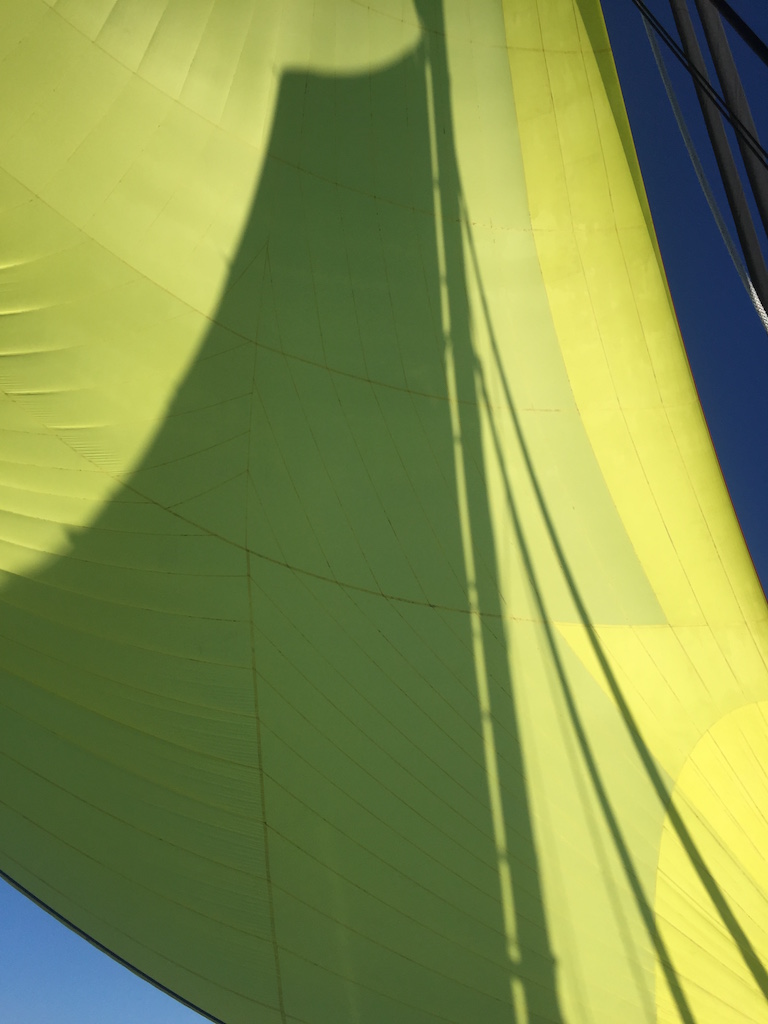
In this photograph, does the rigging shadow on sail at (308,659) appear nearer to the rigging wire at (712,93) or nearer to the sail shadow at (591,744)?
the sail shadow at (591,744)

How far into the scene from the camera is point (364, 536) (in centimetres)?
457

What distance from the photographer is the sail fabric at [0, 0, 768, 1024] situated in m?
3.89

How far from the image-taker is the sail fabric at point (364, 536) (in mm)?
3891

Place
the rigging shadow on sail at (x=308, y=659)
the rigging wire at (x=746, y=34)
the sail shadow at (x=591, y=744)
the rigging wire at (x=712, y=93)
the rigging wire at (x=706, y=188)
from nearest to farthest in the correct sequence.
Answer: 1. the rigging wire at (x=746, y=34)
2. the rigging wire at (x=712, y=93)
3. the rigging shadow on sail at (x=308, y=659)
4. the sail shadow at (x=591, y=744)
5. the rigging wire at (x=706, y=188)

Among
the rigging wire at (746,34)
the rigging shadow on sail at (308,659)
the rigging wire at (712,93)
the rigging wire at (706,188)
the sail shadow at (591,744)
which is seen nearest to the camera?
the rigging wire at (746,34)

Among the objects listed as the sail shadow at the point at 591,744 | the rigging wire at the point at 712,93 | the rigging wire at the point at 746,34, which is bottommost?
the sail shadow at the point at 591,744

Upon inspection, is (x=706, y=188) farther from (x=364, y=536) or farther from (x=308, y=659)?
(x=308, y=659)

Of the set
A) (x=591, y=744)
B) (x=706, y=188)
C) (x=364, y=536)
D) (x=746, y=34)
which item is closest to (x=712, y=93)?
(x=706, y=188)

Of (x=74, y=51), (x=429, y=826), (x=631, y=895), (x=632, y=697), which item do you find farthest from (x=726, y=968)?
(x=74, y=51)

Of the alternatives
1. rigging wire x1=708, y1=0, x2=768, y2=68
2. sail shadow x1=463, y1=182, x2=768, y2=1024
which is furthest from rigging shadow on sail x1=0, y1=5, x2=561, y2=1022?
rigging wire x1=708, y1=0, x2=768, y2=68

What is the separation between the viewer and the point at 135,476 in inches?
165

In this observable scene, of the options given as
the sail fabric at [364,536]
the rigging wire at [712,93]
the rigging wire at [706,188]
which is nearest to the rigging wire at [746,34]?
the rigging wire at [712,93]

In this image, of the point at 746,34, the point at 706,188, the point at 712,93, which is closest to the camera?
the point at 746,34

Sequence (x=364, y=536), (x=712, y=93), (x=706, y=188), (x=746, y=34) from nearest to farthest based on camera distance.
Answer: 1. (x=746, y=34)
2. (x=712, y=93)
3. (x=364, y=536)
4. (x=706, y=188)
